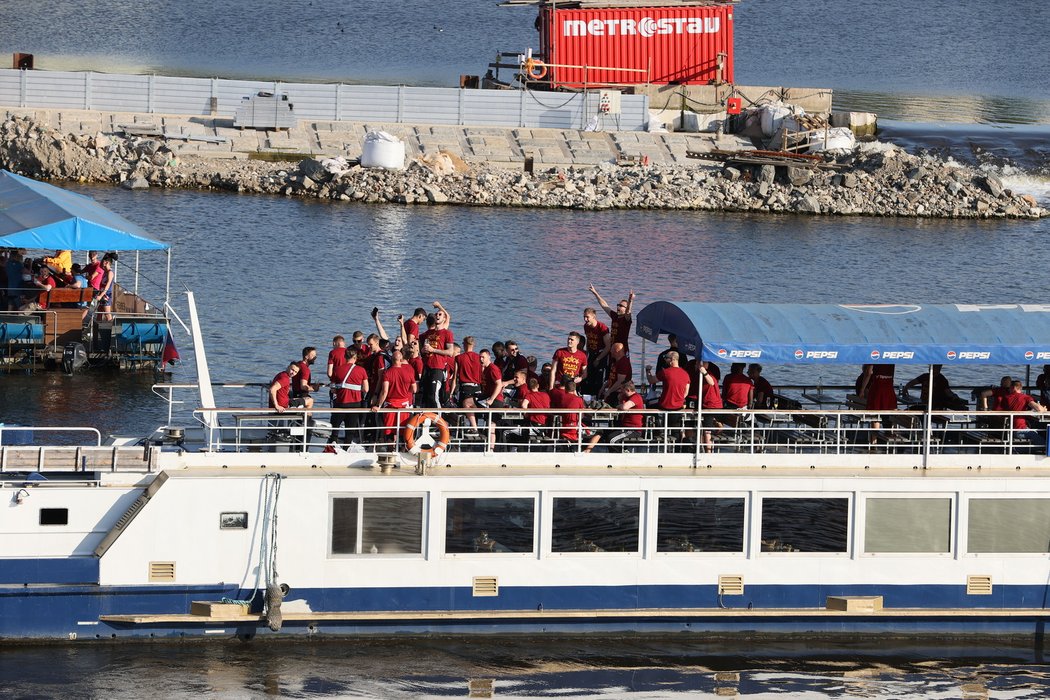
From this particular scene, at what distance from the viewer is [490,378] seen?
2042cm

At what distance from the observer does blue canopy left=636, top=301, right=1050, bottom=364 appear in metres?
18.8

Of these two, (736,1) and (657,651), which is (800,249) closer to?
(736,1)

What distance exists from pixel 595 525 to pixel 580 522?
195 millimetres

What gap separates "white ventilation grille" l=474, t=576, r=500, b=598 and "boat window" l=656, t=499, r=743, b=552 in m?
1.98

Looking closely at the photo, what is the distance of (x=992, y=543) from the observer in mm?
19234

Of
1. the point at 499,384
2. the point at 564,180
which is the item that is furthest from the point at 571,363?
the point at 564,180

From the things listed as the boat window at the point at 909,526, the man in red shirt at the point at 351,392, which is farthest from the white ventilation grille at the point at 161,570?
the boat window at the point at 909,526

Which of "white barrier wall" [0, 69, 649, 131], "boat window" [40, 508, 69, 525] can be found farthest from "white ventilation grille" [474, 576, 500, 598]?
"white barrier wall" [0, 69, 649, 131]

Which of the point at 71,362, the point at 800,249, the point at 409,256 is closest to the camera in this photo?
the point at 71,362

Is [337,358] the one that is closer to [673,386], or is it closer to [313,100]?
[673,386]

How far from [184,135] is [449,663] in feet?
128

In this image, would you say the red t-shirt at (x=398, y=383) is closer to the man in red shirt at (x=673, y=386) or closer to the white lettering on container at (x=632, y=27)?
the man in red shirt at (x=673, y=386)

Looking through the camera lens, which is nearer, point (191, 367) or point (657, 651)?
point (657, 651)

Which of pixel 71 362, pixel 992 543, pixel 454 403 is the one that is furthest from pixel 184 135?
pixel 992 543
